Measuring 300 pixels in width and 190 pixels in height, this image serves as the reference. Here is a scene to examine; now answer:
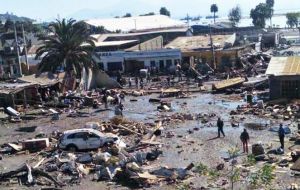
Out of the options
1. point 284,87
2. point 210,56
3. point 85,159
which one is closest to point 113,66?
point 210,56

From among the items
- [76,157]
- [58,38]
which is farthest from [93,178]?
[58,38]

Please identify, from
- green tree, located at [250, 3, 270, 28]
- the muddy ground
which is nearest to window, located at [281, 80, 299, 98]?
the muddy ground

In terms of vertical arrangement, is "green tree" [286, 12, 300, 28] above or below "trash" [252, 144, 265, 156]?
above

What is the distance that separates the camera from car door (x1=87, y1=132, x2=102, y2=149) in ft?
86.7

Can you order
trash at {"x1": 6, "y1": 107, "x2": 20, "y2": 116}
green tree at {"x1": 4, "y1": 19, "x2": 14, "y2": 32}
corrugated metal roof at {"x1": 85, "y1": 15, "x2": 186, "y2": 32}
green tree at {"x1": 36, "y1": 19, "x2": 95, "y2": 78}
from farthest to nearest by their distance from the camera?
corrugated metal roof at {"x1": 85, "y1": 15, "x2": 186, "y2": 32}
green tree at {"x1": 4, "y1": 19, "x2": 14, "y2": 32}
green tree at {"x1": 36, "y1": 19, "x2": 95, "y2": 78}
trash at {"x1": 6, "y1": 107, "x2": 20, "y2": 116}

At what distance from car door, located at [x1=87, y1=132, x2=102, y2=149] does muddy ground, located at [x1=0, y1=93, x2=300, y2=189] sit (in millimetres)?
2927

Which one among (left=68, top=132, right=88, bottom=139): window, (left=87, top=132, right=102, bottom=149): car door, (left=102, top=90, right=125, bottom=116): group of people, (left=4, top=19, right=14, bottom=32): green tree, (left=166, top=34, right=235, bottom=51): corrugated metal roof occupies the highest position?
(left=4, top=19, right=14, bottom=32): green tree

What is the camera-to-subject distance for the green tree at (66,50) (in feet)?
156

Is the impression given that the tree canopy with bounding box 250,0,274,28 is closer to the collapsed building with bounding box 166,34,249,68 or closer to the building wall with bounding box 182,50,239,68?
the collapsed building with bounding box 166,34,249,68

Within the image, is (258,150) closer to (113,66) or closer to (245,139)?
(245,139)

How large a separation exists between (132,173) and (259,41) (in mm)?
74529

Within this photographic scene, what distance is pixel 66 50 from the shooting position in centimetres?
4756

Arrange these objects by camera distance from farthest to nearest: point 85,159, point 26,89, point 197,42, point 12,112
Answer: point 197,42 → point 26,89 → point 12,112 → point 85,159

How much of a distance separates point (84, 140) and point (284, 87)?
17130 mm
